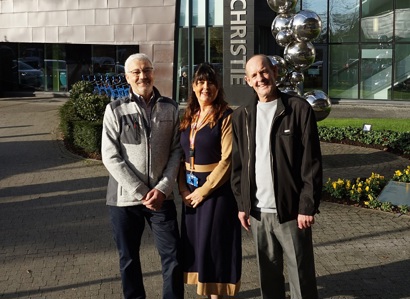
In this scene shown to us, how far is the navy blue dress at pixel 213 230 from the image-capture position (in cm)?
462

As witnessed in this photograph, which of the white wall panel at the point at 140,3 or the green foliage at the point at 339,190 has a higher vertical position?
the white wall panel at the point at 140,3

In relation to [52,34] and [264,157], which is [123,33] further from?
[264,157]

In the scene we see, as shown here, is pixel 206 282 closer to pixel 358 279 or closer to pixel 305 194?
pixel 305 194

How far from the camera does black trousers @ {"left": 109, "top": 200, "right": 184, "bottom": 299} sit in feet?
15.5

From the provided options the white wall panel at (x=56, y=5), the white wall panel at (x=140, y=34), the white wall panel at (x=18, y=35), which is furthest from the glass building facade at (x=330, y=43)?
the white wall panel at (x=18, y=35)

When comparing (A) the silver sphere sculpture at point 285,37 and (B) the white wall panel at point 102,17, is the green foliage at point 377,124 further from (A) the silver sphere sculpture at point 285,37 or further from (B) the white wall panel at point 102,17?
(B) the white wall panel at point 102,17

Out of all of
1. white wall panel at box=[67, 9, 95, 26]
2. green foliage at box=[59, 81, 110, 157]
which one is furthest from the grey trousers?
white wall panel at box=[67, 9, 95, 26]

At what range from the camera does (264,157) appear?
4262mm

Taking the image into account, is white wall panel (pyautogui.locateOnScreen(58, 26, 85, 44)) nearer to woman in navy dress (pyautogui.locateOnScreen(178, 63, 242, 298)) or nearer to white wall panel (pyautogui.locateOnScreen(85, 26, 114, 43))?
white wall panel (pyautogui.locateOnScreen(85, 26, 114, 43))

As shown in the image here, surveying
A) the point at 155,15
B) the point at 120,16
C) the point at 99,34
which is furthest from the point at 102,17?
the point at 155,15

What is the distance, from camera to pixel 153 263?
6.09 m

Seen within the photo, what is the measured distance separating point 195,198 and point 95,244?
8.14ft

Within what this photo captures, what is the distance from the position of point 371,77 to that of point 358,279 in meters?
21.6

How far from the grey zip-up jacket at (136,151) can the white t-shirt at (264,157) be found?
742 mm
